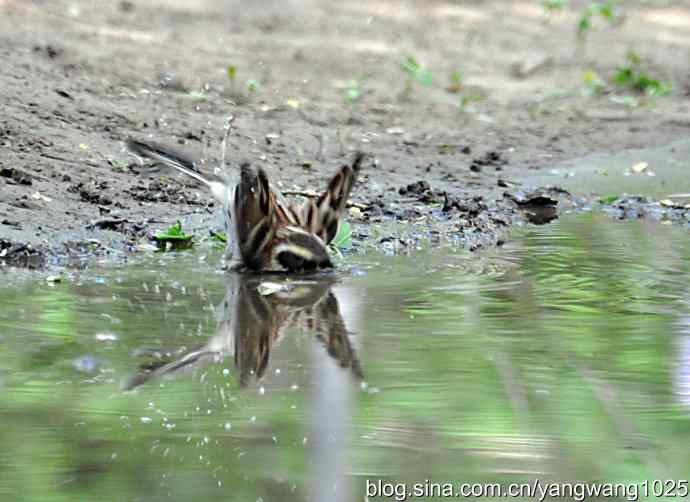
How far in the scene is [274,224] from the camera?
6781 millimetres

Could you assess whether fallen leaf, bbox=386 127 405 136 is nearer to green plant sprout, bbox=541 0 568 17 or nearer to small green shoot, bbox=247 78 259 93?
small green shoot, bbox=247 78 259 93

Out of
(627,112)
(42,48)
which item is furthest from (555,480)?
(627,112)

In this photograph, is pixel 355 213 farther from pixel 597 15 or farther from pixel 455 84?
pixel 597 15

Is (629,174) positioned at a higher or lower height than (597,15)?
lower

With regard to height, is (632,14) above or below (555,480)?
above

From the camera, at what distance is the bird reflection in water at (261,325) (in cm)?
491

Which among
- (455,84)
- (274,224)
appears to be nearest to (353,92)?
(455,84)

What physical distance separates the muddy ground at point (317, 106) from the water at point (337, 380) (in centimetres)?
124

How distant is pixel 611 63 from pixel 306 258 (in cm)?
786

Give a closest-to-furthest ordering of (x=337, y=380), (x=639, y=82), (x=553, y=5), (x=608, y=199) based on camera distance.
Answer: (x=337, y=380)
(x=608, y=199)
(x=639, y=82)
(x=553, y=5)

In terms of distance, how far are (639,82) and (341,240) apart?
6626 millimetres

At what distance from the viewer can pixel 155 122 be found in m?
10.2

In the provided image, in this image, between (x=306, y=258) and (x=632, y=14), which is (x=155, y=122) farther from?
(x=632, y=14)

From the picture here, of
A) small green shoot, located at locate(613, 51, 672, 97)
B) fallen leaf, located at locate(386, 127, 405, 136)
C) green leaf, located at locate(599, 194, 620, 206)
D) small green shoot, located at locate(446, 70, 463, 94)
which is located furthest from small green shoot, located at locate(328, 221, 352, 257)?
small green shoot, located at locate(613, 51, 672, 97)
